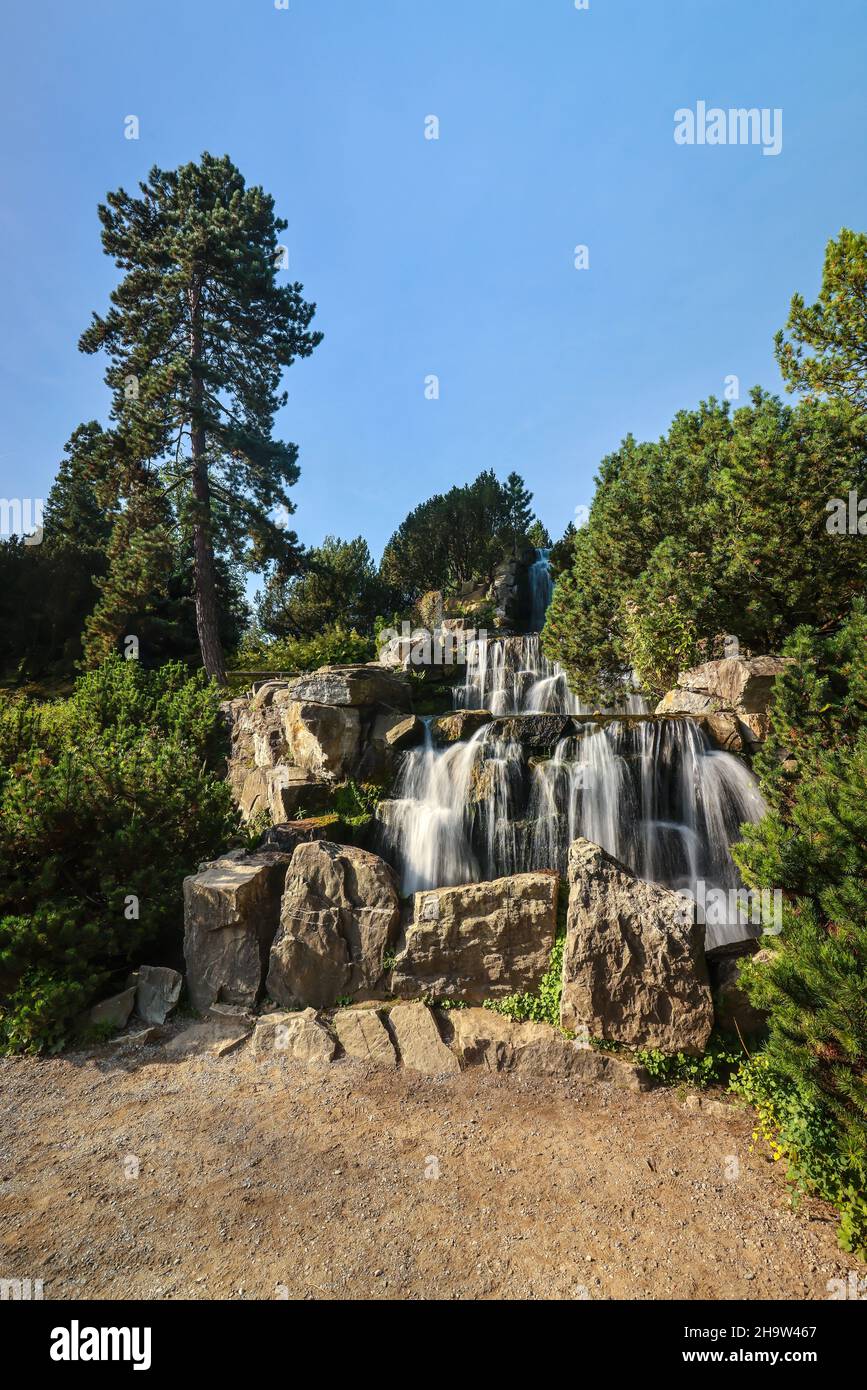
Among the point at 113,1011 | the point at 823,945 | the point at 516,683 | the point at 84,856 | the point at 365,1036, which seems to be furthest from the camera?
the point at 516,683

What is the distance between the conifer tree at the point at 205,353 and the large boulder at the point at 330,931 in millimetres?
15283

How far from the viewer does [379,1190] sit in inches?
199

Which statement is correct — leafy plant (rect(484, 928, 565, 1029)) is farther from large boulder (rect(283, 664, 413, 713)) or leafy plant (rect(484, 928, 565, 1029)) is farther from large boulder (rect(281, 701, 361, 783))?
large boulder (rect(283, 664, 413, 713))

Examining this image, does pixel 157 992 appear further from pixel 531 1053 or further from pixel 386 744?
pixel 386 744

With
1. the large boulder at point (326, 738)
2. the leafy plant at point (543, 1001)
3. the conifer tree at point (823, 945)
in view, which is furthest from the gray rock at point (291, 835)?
the conifer tree at point (823, 945)

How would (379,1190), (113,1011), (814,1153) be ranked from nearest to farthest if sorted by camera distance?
(814,1153) → (379,1190) → (113,1011)

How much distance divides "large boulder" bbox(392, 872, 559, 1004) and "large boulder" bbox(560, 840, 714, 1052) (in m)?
0.86

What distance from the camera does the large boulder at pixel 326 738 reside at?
39.7ft

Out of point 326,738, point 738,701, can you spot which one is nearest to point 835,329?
point 738,701

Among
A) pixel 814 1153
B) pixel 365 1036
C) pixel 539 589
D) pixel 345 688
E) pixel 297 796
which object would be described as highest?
pixel 539 589

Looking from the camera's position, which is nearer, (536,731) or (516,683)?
(536,731)

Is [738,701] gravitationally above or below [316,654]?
below

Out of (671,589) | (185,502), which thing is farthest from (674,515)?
(185,502)

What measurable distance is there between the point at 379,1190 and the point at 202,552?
69.3 feet
